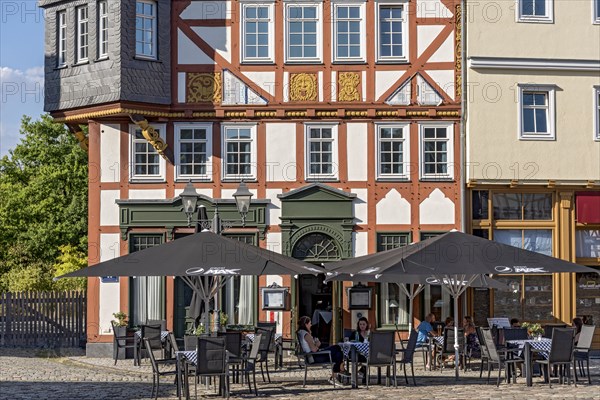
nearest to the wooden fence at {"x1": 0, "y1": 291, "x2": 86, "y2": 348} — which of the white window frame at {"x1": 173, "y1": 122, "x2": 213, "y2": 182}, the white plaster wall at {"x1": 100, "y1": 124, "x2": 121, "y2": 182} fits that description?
the white plaster wall at {"x1": 100, "y1": 124, "x2": 121, "y2": 182}

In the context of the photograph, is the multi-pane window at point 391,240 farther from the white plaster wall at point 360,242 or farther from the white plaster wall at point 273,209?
the white plaster wall at point 273,209

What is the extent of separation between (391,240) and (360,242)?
2.53ft

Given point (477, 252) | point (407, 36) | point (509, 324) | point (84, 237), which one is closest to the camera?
point (477, 252)

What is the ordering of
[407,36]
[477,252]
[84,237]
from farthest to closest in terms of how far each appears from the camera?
[84,237] < [407,36] < [477,252]

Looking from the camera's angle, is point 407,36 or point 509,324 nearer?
point 509,324

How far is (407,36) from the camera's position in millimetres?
28156

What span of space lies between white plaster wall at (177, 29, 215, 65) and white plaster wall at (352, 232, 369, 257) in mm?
5489

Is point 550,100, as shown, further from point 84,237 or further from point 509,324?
point 84,237

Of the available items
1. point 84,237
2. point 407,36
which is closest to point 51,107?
point 407,36

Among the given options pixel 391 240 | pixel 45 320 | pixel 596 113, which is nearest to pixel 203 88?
pixel 391 240

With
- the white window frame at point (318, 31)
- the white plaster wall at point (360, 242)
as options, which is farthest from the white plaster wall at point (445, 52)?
the white plaster wall at point (360, 242)

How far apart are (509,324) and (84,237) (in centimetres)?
3004

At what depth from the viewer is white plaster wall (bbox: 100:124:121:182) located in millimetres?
27812

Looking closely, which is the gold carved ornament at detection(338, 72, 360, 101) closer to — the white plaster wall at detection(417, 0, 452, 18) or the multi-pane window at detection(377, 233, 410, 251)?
the white plaster wall at detection(417, 0, 452, 18)
